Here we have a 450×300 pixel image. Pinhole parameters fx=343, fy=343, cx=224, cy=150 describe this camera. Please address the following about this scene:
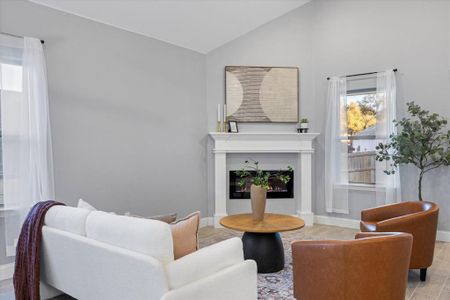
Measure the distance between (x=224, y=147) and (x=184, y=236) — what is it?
3.34 metres

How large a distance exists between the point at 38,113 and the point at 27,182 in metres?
0.73

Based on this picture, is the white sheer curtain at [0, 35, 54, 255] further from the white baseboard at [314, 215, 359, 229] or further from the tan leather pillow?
the white baseboard at [314, 215, 359, 229]

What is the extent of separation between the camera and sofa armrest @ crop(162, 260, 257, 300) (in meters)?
1.90

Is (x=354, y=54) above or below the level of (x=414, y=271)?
above

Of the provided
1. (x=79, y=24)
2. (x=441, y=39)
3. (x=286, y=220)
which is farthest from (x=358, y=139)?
(x=79, y=24)

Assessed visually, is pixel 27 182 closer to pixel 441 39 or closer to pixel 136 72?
pixel 136 72

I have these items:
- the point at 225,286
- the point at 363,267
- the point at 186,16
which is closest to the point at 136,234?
the point at 225,286

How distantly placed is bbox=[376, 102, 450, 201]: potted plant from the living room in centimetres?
3

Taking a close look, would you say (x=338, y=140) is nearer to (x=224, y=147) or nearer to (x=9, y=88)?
(x=224, y=147)

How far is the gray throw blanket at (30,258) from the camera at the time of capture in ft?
8.89

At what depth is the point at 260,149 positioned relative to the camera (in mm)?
5633

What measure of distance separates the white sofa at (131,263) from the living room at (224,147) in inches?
0.5

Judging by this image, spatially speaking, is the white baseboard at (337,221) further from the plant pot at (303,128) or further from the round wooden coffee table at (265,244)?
the round wooden coffee table at (265,244)

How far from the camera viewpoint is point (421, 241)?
3.24 metres
